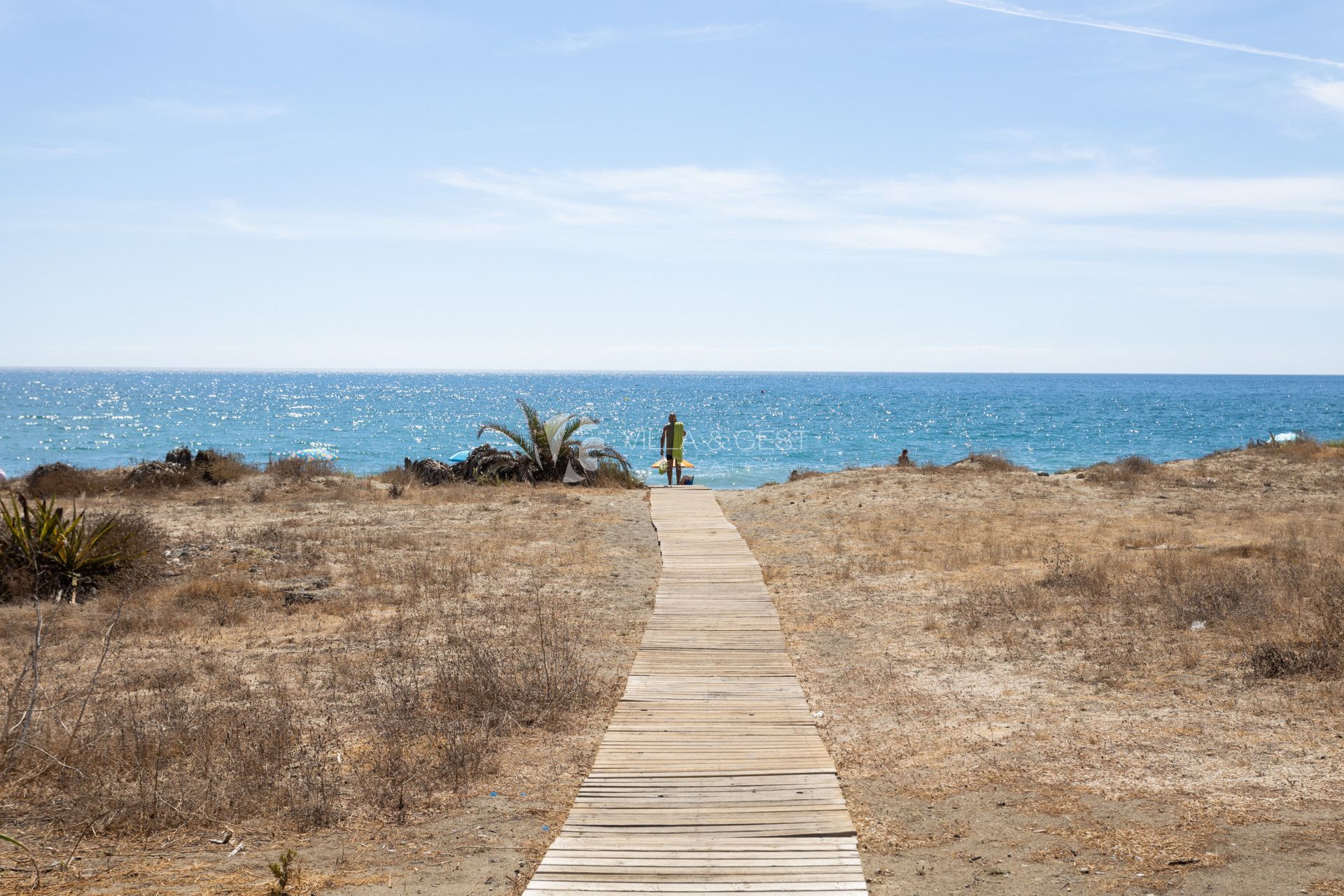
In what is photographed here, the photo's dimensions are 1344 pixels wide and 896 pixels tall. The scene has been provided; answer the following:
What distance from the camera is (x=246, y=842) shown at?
519 centimetres

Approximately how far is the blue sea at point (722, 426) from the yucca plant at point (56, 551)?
1106 inches

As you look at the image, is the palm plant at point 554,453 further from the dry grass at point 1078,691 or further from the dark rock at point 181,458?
the dry grass at point 1078,691

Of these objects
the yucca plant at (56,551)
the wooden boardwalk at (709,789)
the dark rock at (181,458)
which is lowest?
the wooden boardwalk at (709,789)

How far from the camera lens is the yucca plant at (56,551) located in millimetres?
11461

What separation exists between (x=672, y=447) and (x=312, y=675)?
15.4 m

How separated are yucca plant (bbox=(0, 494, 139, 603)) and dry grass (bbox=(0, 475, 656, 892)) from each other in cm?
58

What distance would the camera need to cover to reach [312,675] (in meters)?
8.53

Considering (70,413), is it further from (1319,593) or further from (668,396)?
(1319,593)

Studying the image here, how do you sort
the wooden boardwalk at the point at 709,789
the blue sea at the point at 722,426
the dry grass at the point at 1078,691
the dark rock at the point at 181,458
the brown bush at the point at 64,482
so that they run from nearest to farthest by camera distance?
1. the wooden boardwalk at the point at 709,789
2. the dry grass at the point at 1078,691
3. the brown bush at the point at 64,482
4. the dark rock at the point at 181,458
5. the blue sea at the point at 722,426

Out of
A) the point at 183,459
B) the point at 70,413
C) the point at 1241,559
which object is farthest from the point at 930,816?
the point at 70,413

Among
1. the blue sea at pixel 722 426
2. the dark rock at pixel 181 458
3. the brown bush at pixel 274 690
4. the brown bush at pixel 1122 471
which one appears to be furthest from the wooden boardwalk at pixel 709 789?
the blue sea at pixel 722 426

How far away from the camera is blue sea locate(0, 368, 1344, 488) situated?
5338 centimetres

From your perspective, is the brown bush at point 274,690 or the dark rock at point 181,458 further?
the dark rock at point 181,458

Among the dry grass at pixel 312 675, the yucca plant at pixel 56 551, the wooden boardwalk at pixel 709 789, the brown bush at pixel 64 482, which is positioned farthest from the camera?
the brown bush at pixel 64 482
